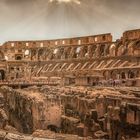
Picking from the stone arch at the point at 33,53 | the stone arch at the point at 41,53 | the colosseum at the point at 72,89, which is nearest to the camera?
the colosseum at the point at 72,89

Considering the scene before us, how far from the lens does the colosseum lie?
1262cm

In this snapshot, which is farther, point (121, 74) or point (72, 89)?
point (121, 74)

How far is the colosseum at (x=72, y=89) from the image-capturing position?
12617 mm

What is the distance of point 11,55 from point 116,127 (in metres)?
41.7

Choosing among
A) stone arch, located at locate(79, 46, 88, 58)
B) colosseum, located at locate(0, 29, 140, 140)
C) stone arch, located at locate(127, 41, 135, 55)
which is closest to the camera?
colosseum, located at locate(0, 29, 140, 140)

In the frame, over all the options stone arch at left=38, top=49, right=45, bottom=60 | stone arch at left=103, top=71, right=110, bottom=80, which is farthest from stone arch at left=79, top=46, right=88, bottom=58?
stone arch at left=103, top=71, right=110, bottom=80

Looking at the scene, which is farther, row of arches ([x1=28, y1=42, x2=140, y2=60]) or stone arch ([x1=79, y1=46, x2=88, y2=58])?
stone arch ([x1=79, y1=46, x2=88, y2=58])

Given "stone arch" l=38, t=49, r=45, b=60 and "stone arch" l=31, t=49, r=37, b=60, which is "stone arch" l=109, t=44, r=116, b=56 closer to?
"stone arch" l=38, t=49, r=45, b=60

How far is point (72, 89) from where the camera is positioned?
24.1m

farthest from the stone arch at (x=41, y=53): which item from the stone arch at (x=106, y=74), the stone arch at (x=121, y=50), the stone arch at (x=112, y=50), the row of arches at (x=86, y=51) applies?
the stone arch at (x=106, y=74)

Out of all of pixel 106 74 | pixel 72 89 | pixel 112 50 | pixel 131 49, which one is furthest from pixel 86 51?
pixel 72 89

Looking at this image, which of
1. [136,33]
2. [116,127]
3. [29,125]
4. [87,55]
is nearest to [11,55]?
[87,55]

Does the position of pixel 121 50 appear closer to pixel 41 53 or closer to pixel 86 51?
pixel 86 51

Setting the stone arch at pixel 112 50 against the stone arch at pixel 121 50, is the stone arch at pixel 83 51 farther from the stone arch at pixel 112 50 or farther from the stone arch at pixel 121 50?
the stone arch at pixel 121 50
